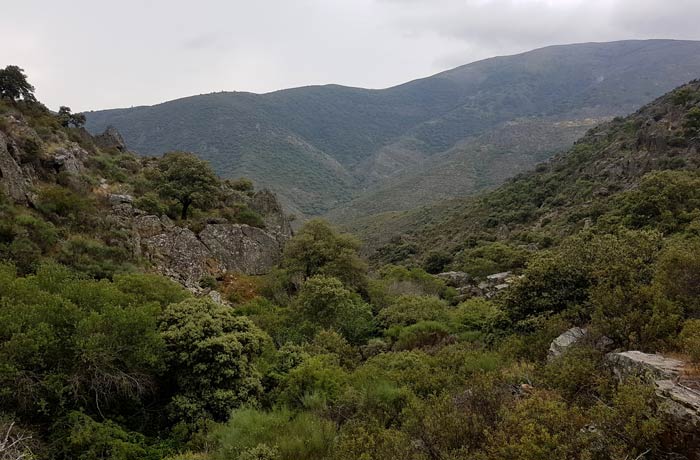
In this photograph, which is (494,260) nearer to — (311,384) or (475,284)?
(475,284)

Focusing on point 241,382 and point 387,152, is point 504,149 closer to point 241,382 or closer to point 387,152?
point 387,152

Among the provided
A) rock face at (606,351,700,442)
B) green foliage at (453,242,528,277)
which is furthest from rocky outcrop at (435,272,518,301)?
rock face at (606,351,700,442)

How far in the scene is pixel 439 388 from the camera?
977 centimetres

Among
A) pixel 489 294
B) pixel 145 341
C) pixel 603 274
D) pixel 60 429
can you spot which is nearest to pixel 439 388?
pixel 603 274

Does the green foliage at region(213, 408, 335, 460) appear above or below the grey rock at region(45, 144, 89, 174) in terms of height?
below

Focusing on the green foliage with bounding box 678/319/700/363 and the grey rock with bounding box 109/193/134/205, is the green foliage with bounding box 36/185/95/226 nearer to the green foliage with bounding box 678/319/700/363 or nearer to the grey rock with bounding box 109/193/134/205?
the grey rock with bounding box 109/193/134/205

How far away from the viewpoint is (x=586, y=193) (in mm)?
46312

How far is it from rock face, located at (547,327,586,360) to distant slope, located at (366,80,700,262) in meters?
19.3

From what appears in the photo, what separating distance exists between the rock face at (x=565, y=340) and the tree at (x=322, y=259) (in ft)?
54.7

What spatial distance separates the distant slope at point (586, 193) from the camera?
1368 inches

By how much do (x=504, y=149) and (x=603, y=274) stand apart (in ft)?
364

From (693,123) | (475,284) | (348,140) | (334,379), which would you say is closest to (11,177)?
(334,379)

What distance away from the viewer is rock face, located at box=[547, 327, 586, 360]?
995cm

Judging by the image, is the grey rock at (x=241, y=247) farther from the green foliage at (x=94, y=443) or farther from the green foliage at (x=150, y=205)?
the green foliage at (x=94, y=443)
